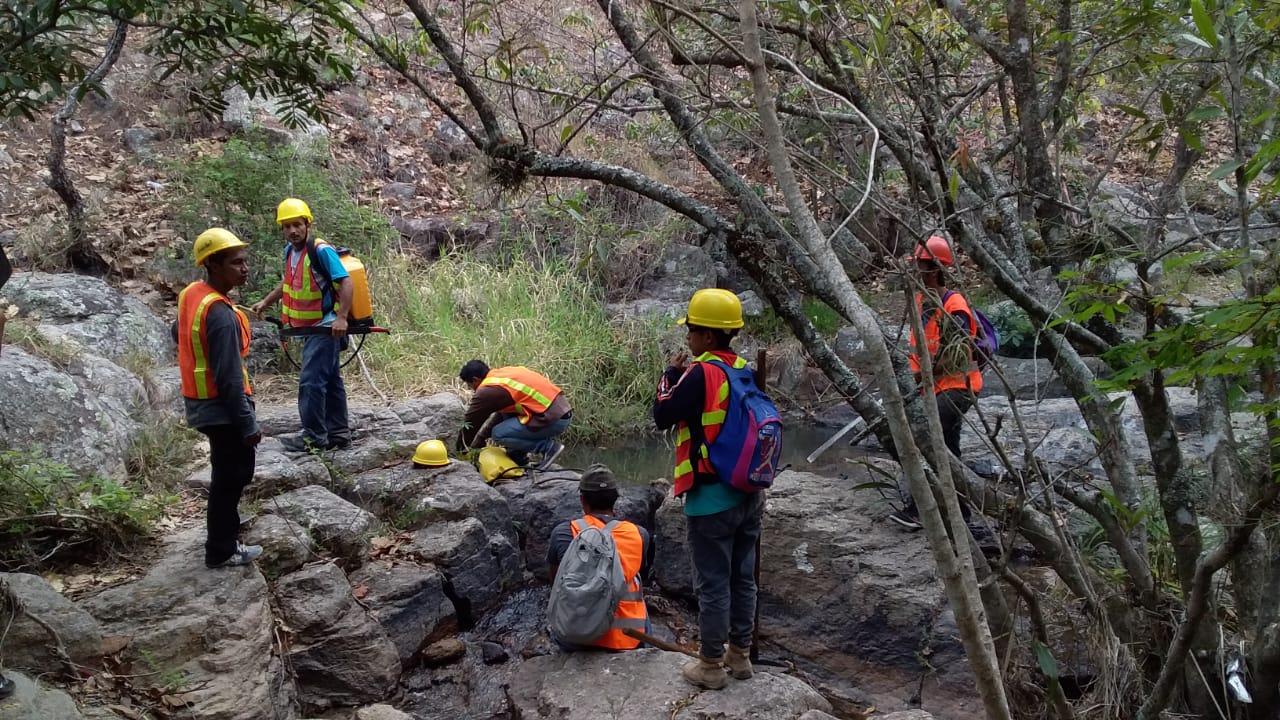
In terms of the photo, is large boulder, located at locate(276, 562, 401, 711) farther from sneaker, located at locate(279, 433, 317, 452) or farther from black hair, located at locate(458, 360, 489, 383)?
black hair, located at locate(458, 360, 489, 383)

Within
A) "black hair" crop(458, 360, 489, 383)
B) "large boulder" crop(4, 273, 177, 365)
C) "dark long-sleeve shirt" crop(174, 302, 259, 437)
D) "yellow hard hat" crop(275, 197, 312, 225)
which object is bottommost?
"black hair" crop(458, 360, 489, 383)

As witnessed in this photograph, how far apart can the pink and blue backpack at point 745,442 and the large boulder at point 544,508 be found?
8.63ft

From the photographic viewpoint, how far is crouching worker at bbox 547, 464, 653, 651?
4.13 meters

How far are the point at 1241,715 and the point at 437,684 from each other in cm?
373

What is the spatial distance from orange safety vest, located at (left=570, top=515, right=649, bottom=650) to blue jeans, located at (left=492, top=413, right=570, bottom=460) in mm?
2223

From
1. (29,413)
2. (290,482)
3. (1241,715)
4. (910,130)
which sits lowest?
(1241,715)

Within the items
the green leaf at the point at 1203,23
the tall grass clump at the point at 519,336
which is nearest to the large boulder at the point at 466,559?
the tall grass clump at the point at 519,336

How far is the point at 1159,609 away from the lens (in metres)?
3.49

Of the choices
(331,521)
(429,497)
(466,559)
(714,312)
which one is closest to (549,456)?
(429,497)

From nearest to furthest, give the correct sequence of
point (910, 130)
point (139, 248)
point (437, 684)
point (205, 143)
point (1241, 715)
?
point (910, 130)
point (1241, 715)
point (437, 684)
point (139, 248)
point (205, 143)

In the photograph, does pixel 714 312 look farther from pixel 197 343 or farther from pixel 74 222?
pixel 74 222

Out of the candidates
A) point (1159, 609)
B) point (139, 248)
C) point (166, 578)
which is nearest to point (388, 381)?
point (139, 248)

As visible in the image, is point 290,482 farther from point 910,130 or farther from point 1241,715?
point 1241,715

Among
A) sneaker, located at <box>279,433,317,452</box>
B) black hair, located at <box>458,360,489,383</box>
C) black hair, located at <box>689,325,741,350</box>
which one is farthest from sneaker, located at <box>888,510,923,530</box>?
sneaker, located at <box>279,433,317,452</box>
